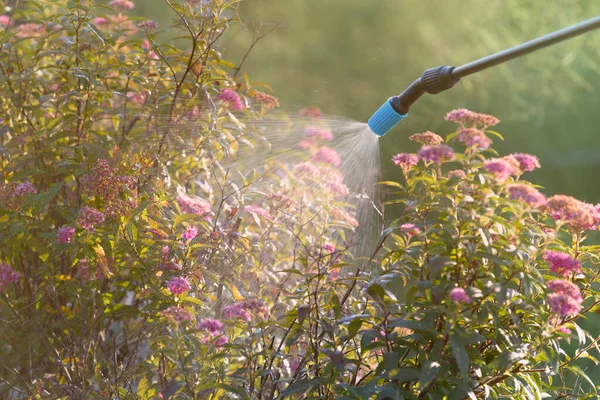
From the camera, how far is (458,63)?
13.9 feet

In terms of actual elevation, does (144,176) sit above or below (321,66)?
below

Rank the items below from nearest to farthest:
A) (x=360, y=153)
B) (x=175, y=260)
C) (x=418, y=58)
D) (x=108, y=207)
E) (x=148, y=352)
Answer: (x=108, y=207) < (x=175, y=260) < (x=148, y=352) < (x=360, y=153) < (x=418, y=58)

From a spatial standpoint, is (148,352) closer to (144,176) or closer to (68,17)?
(144,176)

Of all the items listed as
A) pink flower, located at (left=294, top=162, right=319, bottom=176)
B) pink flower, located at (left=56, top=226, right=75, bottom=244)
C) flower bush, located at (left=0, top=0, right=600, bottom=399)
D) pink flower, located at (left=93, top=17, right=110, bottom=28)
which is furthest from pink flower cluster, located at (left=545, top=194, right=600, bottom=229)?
pink flower, located at (left=93, top=17, right=110, bottom=28)

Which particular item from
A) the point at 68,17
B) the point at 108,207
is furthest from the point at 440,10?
the point at 108,207

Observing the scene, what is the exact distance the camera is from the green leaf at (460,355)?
112 cm

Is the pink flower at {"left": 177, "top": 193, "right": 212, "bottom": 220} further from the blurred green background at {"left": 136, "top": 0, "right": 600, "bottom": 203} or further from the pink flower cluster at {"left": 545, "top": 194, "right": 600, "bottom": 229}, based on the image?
the blurred green background at {"left": 136, "top": 0, "right": 600, "bottom": 203}

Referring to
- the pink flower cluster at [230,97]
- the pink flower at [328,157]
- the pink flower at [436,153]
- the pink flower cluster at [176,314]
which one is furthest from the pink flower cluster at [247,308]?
the pink flower at [328,157]

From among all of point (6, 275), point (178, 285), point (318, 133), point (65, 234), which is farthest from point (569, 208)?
point (318, 133)

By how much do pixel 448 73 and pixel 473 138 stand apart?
160mm

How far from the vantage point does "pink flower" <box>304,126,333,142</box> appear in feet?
8.04

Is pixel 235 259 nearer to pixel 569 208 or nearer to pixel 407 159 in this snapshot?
pixel 407 159

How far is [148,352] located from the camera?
1.78 m

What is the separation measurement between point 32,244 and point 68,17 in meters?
0.58
